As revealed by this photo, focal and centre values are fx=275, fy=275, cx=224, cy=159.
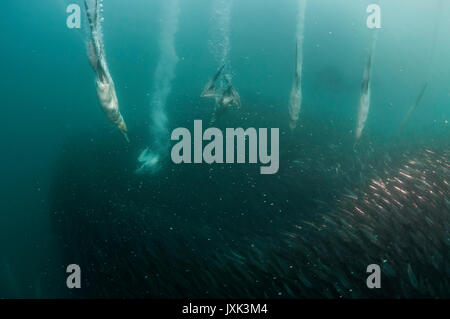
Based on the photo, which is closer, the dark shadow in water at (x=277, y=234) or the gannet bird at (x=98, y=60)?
the dark shadow in water at (x=277, y=234)

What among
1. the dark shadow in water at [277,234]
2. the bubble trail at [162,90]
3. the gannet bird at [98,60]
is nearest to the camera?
Answer: the dark shadow in water at [277,234]

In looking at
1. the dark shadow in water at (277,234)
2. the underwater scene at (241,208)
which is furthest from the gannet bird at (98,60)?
the dark shadow in water at (277,234)

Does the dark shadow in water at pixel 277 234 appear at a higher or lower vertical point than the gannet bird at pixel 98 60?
lower

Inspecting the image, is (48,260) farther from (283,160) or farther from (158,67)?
(158,67)

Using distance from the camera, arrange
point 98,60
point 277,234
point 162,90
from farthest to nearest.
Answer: point 162,90 → point 98,60 → point 277,234

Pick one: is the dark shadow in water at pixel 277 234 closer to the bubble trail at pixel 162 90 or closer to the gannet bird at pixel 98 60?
the gannet bird at pixel 98 60

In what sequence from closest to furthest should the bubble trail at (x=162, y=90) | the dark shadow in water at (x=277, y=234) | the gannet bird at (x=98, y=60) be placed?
the dark shadow in water at (x=277, y=234), the gannet bird at (x=98, y=60), the bubble trail at (x=162, y=90)

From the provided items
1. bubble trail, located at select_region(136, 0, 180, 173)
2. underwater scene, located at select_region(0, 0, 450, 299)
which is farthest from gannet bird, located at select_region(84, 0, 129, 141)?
bubble trail, located at select_region(136, 0, 180, 173)

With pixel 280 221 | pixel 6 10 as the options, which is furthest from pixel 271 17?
pixel 280 221

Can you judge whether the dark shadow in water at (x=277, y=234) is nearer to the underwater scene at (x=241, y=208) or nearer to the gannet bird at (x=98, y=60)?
the underwater scene at (x=241, y=208)

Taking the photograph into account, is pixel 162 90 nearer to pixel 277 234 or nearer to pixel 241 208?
pixel 241 208

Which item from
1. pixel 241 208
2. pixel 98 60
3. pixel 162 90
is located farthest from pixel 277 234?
pixel 162 90
